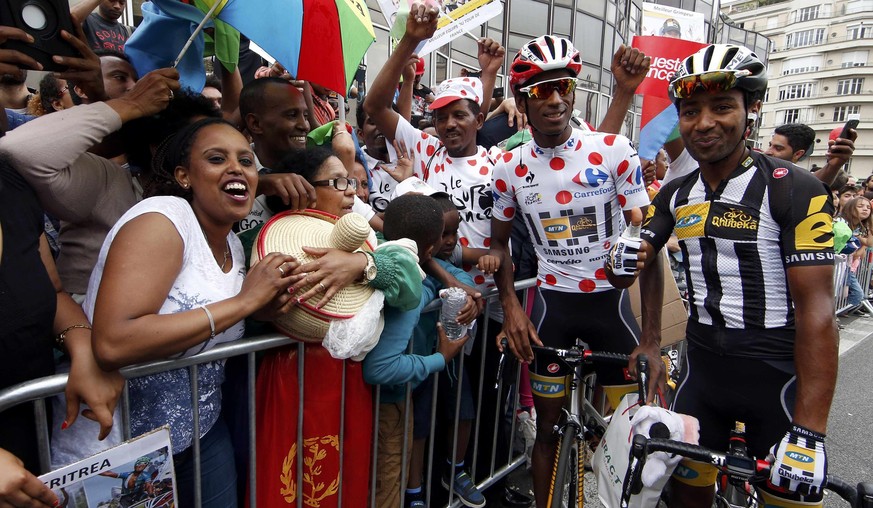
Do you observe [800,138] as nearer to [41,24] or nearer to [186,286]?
[186,286]

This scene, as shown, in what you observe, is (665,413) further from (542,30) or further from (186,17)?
(542,30)

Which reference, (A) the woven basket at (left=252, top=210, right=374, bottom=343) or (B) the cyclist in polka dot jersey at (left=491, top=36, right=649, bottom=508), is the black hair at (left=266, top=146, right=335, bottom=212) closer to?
(A) the woven basket at (left=252, top=210, right=374, bottom=343)

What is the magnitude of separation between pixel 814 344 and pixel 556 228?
4.21 ft

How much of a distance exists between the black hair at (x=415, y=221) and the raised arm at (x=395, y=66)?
1.15m

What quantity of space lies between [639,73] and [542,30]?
48.9 feet

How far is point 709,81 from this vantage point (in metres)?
2.09

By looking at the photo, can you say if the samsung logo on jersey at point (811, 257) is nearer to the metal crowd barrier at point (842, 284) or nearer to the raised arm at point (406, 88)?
→ the raised arm at point (406, 88)

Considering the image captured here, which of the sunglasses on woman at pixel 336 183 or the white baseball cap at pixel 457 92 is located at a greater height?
the white baseball cap at pixel 457 92

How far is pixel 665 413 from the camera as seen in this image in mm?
1854

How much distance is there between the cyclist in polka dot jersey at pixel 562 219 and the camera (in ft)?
8.80

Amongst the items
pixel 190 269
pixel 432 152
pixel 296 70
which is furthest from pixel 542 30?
pixel 190 269

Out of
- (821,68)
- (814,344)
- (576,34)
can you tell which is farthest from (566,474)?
(821,68)

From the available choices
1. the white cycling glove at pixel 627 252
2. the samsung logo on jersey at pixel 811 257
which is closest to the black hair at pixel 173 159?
the white cycling glove at pixel 627 252

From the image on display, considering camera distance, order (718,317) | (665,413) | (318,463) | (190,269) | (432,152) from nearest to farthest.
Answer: (190,269) → (665,413) → (318,463) → (718,317) → (432,152)
